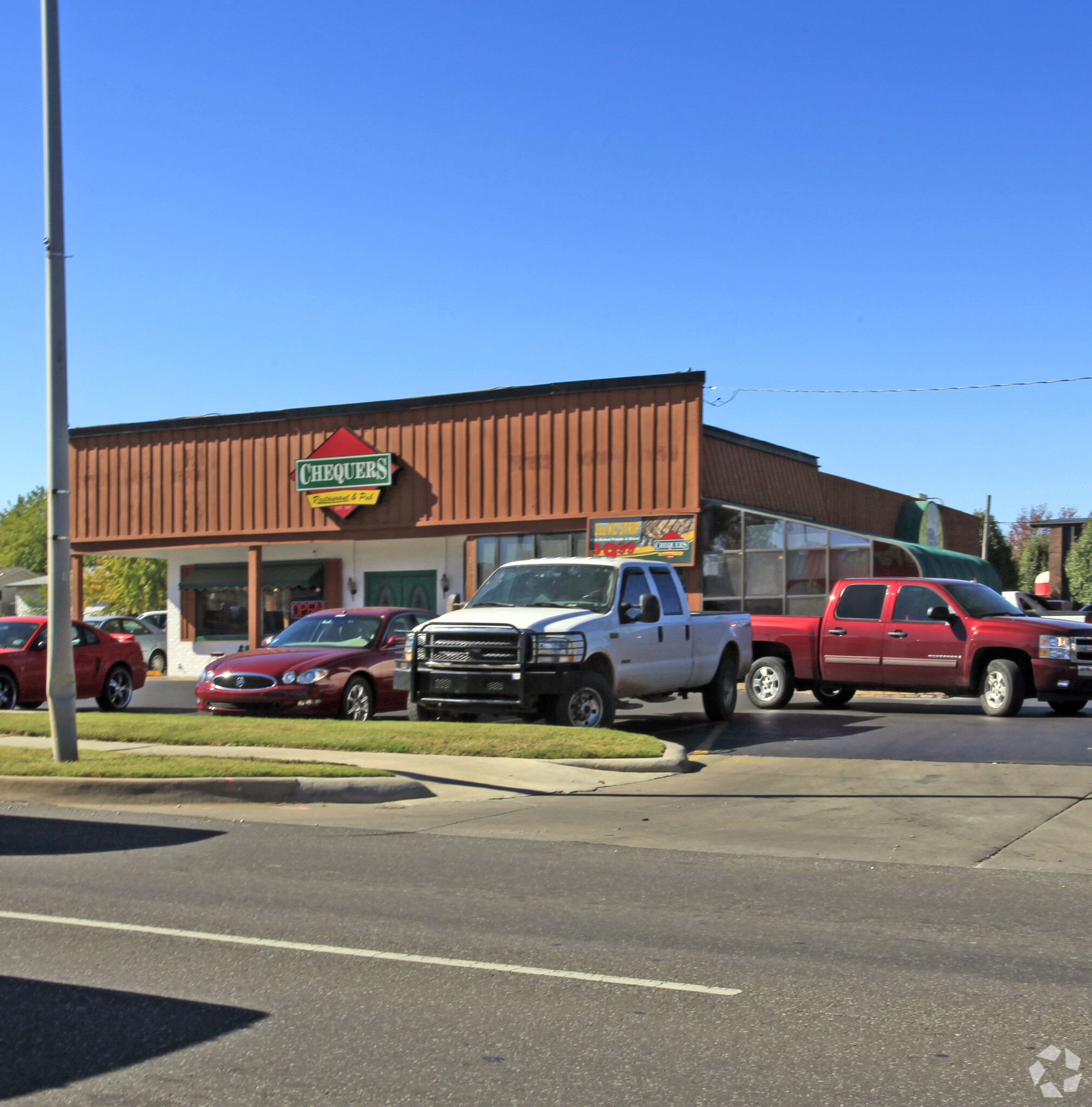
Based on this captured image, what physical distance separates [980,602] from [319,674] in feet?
31.2

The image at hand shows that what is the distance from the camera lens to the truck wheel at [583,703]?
14.3 metres

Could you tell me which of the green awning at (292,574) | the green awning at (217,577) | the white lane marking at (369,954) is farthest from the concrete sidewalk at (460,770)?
the green awning at (217,577)

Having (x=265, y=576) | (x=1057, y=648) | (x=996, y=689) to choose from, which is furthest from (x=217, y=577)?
(x=1057, y=648)

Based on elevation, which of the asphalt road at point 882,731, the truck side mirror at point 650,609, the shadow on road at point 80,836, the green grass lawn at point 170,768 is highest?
the truck side mirror at point 650,609

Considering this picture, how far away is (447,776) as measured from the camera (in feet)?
38.4

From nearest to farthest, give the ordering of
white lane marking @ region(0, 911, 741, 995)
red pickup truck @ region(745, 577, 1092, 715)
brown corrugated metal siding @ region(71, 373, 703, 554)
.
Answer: white lane marking @ region(0, 911, 741, 995) → red pickup truck @ region(745, 577, 1092, 715) → brown corrugated metal siding @ region(71, 373, 703, 554)

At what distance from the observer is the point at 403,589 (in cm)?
3450

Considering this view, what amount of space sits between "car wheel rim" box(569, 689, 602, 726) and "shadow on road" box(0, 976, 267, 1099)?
31.2 feet

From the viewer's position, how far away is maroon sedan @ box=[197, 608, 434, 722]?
15992mm

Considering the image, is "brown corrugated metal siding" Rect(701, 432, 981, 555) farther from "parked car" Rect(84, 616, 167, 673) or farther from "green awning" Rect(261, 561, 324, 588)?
"parked car" Rect(84, 616, 167, 673)

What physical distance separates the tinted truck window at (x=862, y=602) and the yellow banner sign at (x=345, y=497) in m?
16.9

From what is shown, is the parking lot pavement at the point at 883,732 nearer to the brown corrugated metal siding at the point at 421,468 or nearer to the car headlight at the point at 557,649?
the car headlight at the point at 557,649

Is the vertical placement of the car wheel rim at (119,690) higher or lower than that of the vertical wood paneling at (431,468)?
lower

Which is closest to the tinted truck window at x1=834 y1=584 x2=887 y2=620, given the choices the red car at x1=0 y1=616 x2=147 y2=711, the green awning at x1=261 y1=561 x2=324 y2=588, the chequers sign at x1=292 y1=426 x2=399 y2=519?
the red car at x1=0 y1=616 x2=147 y2=711
